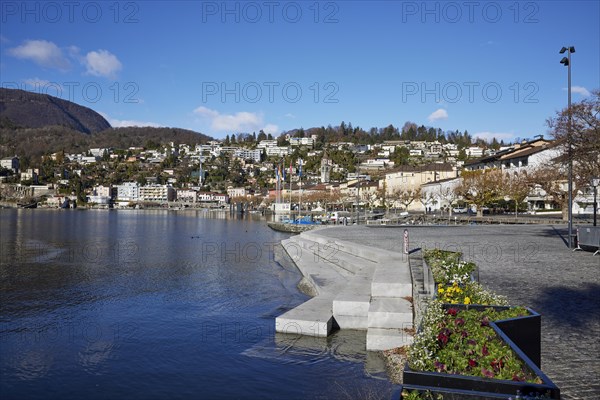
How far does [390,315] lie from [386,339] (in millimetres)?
508

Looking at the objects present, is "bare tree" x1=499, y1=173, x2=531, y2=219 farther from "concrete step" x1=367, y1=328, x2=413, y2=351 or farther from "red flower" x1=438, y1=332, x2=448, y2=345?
"red flower" x1=438, y1=332, x2=448, y2=345

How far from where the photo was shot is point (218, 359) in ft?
33.0

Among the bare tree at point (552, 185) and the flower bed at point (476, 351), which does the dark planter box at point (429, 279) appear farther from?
the bare tree at point (552, 185)

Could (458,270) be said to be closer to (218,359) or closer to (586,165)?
(218,359)

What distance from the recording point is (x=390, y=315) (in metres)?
10.5

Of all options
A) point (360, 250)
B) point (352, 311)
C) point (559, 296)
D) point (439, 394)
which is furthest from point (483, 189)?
point (439, 394)

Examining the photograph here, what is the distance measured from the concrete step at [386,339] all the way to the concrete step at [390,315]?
122 millimetres

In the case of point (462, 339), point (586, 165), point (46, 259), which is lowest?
point (46, 259)

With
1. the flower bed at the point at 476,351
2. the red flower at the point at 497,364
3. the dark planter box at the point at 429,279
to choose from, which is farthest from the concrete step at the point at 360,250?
the red flower at the point at 497,364

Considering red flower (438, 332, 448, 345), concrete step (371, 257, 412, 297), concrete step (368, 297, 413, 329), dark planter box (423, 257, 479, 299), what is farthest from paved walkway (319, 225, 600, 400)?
concrete step (368, 297, 413, 329)

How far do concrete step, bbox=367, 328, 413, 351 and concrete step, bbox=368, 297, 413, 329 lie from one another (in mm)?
122

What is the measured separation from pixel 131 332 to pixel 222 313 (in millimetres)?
2882

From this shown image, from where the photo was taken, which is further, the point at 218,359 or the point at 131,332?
the point at 131,332

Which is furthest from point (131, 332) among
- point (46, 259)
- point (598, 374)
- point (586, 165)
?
point (586, 165)
